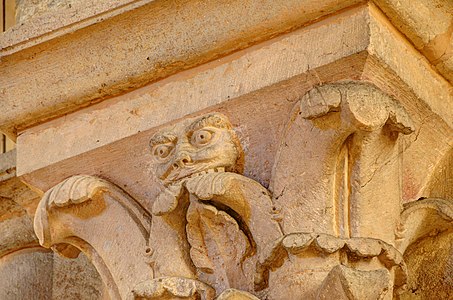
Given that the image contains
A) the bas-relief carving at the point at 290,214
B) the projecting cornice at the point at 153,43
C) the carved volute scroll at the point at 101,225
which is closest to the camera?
the bas-relief carving at the point at 290,214

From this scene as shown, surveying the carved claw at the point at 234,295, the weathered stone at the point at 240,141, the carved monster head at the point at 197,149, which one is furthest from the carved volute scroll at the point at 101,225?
the carved claw at the point at 234,295

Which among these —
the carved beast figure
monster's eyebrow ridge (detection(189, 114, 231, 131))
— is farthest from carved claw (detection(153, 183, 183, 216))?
monster's eyebrow ridge (detection(189, 114, 231, 131))

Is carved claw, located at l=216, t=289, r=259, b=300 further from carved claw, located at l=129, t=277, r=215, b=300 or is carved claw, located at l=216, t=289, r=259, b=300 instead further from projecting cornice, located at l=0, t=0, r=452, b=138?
projecting cornice, located at l=0, t=0, r=452, b=138

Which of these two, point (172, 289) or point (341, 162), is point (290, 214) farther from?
point (172, 289)

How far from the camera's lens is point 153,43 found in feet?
10.6

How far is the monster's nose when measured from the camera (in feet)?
10.2

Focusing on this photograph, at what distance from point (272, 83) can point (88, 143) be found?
1.30 feet

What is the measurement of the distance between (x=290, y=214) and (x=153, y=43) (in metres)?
0.43

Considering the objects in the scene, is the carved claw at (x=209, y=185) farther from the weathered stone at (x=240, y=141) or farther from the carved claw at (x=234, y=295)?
the carved claw at (x=234, y=295)

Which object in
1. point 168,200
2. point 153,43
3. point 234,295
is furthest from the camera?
point 153,43

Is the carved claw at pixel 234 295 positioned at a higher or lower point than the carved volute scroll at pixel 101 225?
lower

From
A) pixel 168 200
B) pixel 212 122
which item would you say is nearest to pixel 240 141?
pixel 212 122

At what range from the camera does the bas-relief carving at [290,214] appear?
294cm

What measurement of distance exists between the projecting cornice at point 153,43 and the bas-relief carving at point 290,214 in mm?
117
